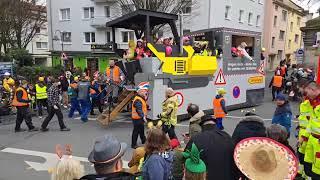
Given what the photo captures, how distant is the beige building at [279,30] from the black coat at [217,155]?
43.4 meters

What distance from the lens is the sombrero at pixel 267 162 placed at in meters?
3.01

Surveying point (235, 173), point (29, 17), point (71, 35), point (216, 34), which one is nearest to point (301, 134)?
point (235, 173)

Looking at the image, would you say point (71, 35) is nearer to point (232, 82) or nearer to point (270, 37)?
point (270, 37)

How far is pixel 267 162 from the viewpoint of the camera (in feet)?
9.99

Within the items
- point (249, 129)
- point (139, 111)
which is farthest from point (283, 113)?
point (249, 129)

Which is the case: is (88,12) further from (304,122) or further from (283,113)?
(304,122)

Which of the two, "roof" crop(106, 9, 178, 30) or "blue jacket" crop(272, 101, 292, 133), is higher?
"roof" crop(106, 9, 178, 30)

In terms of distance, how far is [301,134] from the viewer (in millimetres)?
4719

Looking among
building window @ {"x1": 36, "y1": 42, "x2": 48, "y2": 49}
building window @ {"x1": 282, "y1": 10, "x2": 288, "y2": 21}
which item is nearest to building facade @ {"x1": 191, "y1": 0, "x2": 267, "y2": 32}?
building window @ {"x1": 282, "y1": 10, "x2": 288, "y2": 21}

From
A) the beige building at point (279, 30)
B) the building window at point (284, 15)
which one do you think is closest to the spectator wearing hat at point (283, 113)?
the beige building at point (279, 30)

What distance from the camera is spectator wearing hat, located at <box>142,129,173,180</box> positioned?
323 cm

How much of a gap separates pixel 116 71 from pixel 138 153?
7111 millimetres

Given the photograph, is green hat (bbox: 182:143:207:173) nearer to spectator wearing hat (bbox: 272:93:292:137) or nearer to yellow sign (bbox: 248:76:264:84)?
spectator wearing hat (bbox: 272:93:292:137)

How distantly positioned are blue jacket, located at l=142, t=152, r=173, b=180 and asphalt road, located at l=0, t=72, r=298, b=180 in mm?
3449
